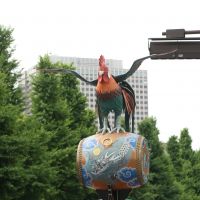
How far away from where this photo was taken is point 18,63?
22.9 metres

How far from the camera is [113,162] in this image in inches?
558

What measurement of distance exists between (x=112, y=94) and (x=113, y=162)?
1.68 meters

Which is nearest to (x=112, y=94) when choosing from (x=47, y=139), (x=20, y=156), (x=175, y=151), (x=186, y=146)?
(x=20, y=156)

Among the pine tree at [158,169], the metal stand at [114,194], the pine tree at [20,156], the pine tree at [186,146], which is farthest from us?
the pine tree at [186,146]

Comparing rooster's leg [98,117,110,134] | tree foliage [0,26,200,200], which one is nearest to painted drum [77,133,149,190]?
rooster's leg [98,117,110,134]

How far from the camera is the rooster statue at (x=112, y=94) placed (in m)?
14.6

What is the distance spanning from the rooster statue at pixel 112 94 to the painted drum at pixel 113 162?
455 mm

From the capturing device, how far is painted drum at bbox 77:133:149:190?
46.6 ft

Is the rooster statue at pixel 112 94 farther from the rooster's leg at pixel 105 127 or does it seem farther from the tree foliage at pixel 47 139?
the tree foliage at pixel 47 139

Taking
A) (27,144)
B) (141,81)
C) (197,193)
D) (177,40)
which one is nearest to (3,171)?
(27,144)

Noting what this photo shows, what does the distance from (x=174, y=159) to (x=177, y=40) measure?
30.1 meters

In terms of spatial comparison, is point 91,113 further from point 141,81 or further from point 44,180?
point 141,81

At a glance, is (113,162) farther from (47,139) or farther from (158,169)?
(158,169)

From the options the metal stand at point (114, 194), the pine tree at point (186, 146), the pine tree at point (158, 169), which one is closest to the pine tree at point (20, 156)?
the metal stand at point (114, 194)
